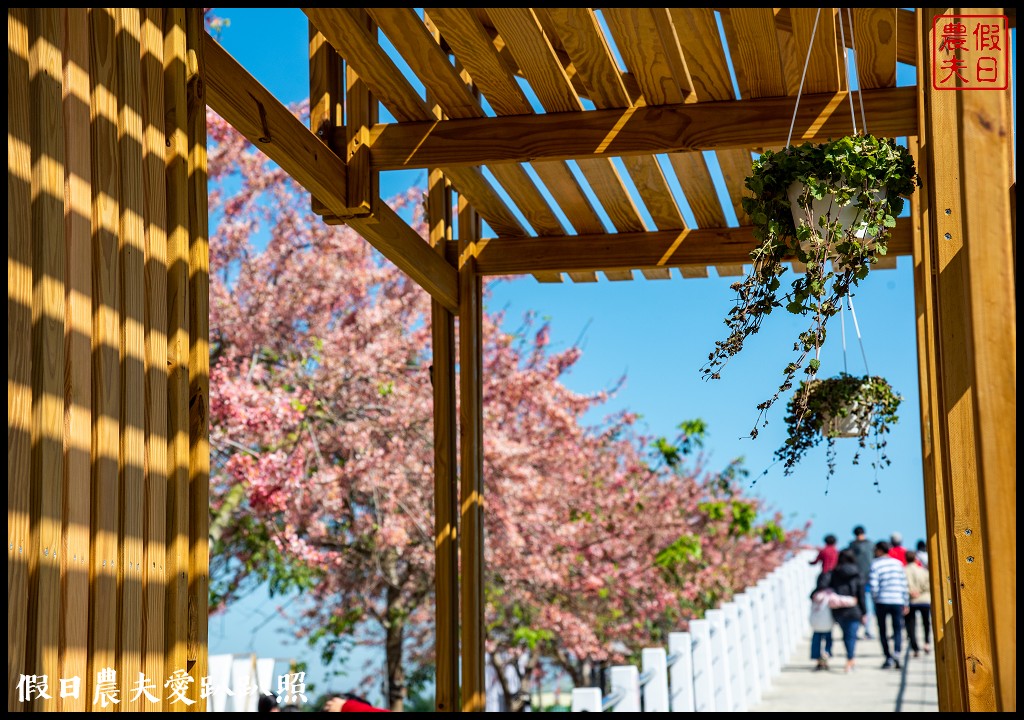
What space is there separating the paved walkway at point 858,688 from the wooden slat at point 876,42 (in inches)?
153

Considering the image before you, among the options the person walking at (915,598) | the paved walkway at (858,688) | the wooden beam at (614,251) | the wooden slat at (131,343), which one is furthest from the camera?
the person walking at (915,598)

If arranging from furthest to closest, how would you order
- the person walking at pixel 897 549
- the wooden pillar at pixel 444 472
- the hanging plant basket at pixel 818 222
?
the person walking at pixel 897 549, the wooden pillar at pixel 444 472, the hanging plant basket at pixel 818 222

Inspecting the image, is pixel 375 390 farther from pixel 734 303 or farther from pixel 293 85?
pixel 293 85

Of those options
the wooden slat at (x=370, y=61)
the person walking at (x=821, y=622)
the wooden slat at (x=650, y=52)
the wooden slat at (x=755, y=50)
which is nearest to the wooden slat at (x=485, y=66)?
the wooden slat at (x=370, y=61)

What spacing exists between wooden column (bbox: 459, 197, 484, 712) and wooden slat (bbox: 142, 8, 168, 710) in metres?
2.72

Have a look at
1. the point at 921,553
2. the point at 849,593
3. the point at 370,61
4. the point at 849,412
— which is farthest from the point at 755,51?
the point at 921,553

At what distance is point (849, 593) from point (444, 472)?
16.0 ft

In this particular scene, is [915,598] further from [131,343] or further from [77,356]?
[77,356]

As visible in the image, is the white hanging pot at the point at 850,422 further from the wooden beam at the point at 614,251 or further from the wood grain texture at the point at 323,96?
the wood grain texture at the point at 323,96

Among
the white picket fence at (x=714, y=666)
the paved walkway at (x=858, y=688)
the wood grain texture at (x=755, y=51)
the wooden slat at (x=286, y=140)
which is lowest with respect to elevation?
the paved walkway at (x=858, y=688)

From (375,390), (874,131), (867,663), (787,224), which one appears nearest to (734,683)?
(867,663)

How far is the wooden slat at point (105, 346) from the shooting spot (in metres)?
1.88

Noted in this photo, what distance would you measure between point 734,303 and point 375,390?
19.4ft

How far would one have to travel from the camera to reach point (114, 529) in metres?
1.93
